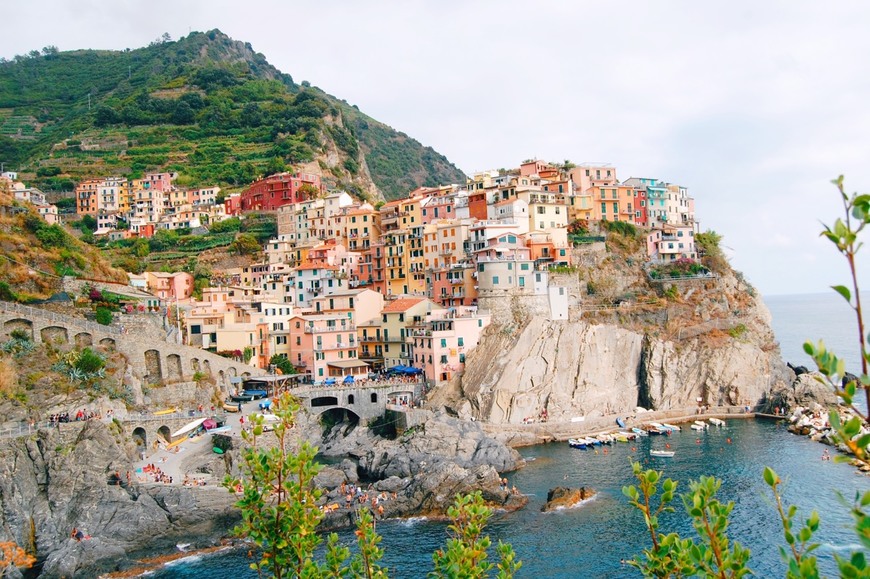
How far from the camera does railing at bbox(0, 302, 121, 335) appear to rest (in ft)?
150

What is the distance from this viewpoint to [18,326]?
149ft

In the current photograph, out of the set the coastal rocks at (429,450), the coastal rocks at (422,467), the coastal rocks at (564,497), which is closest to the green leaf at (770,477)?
the coastal rocks at (422,467)

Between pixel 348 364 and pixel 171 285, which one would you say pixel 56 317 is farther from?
pixel 171 285

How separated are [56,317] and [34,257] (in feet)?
30.8

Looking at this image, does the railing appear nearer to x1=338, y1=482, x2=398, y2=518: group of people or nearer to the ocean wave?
x1=338, y1=482, x2=398, y2=518: group of people

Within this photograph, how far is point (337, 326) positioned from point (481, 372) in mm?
13504

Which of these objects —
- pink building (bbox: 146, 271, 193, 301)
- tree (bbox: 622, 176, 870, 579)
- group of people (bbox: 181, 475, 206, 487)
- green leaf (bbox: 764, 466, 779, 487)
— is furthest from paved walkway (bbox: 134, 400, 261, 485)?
green leaf (bbox: 764, 466, 779, 487)

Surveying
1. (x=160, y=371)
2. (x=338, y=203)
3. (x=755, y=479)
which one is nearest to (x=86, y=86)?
(x=338, y=203)

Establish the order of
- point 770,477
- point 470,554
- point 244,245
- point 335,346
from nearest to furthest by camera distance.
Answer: point 770,477 < point 470,554 < point 335,346 < point 244,245

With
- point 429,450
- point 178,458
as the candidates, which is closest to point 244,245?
point 178,458

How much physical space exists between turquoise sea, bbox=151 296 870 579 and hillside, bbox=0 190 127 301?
26.9 meters

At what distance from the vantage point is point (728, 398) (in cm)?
6222

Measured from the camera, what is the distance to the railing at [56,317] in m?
45.8

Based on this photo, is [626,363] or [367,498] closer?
[367,498]
